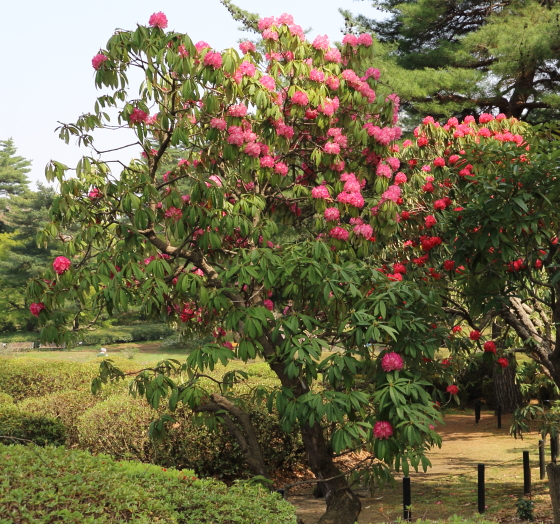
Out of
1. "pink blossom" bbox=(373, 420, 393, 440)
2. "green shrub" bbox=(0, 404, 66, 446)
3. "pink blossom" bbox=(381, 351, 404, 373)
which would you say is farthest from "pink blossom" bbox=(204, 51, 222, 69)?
"green shrub" bbox=(0, 404, 66, 446)

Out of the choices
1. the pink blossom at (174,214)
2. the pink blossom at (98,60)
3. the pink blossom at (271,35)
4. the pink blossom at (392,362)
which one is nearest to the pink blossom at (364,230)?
the pink blossom at (392,362)

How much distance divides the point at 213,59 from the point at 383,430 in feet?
10.6

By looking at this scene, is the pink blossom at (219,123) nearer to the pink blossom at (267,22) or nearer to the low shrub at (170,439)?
the pink blossom at (267,22)

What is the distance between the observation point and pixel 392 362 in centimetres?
461

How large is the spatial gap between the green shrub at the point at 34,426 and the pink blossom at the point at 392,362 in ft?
15.3

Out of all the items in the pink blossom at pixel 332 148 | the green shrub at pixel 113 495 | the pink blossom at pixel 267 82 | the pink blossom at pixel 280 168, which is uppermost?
the pink blossom at pixel 267 82

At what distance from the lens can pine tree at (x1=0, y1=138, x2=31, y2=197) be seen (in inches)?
1784

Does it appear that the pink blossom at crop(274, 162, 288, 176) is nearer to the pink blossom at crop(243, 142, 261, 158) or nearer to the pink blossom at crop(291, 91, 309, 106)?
the pink blossom at crop(243, 142, 261, 158)

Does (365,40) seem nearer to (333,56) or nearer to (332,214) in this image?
(333,56)

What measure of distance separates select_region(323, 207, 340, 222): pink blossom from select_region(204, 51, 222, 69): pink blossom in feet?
5.13

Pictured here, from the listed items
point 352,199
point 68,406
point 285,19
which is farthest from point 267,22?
point 68,406

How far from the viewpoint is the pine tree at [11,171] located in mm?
45312

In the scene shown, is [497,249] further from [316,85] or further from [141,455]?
[141,455]

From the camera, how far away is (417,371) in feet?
15.7
